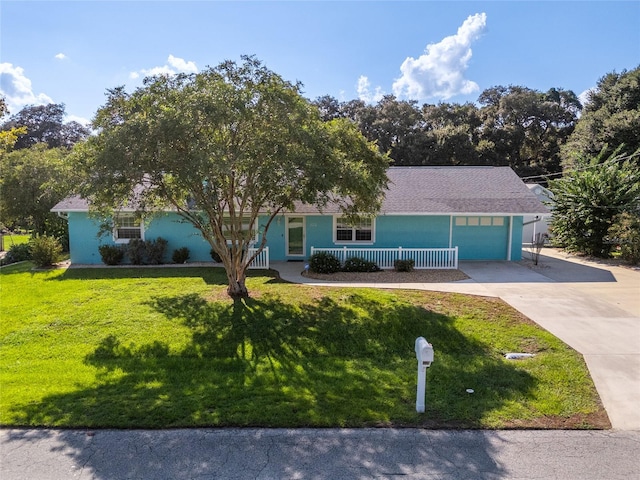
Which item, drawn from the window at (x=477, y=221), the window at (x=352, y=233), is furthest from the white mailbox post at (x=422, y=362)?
the window at (x=477, y=221)

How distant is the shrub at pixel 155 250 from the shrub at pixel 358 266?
7120 millimetres

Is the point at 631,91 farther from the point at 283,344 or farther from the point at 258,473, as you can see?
the point at 258,473

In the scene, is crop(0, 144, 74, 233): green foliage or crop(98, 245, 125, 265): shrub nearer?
crop(98, 245, 125, 265): shrub

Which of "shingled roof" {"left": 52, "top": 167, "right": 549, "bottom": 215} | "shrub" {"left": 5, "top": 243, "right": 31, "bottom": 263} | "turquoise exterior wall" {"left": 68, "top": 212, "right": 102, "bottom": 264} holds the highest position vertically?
"shingled roof" {"left": 52, "top": 167, "right": 549, "bottom": 215}

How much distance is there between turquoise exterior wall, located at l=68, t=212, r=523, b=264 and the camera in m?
16.3

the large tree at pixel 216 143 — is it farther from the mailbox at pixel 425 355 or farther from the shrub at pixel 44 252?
the shrub at pixel 44 252

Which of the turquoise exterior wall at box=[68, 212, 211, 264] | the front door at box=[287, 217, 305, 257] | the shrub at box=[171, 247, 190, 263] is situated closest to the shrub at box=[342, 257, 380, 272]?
the front door at box=[287, 217, 305, 257]

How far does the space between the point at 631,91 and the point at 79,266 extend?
3380 centimetres

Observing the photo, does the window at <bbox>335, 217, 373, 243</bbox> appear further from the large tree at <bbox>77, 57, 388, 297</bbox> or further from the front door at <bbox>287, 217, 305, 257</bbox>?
the large tree at <bbox>77, 57, 388, 297</bbox>

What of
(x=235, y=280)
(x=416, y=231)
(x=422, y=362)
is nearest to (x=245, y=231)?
(x=235, y=280)

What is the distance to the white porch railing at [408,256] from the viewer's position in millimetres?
14945

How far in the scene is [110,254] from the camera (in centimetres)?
1574

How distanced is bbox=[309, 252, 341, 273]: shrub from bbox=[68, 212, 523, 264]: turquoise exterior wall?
2.41 metres

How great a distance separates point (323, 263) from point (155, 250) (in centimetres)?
670
